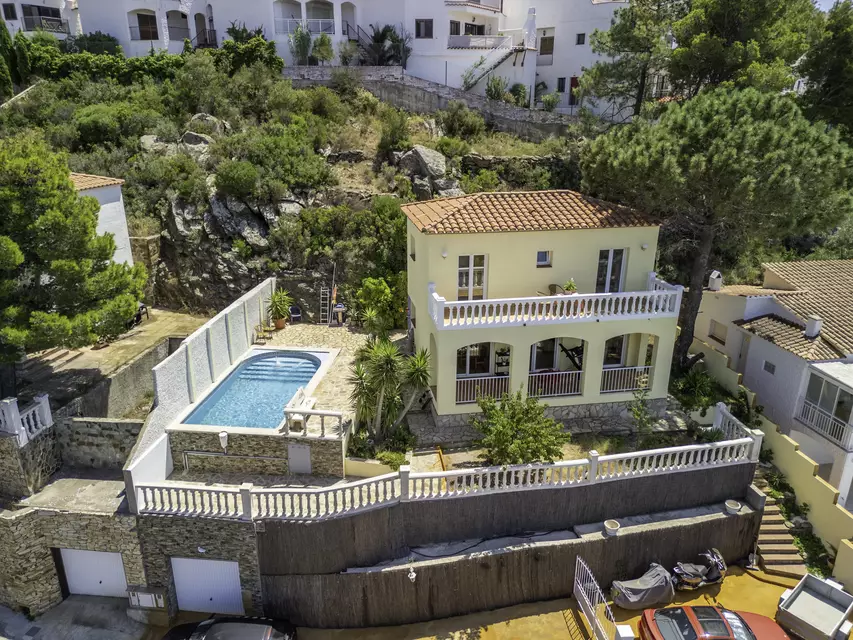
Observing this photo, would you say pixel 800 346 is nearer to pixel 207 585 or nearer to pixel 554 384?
pixel 554 384

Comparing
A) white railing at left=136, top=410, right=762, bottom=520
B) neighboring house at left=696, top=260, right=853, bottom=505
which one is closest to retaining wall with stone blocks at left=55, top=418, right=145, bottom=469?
white railing at left=136, top=410, right=762, bottom=520

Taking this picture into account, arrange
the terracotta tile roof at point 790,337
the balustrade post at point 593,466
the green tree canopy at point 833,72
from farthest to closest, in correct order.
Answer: the green tree canopy at point 833,72 → the terracotta tile roof at point 790,337 → the balustrade post at point 593,466

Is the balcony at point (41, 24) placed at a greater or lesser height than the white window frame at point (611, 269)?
greater

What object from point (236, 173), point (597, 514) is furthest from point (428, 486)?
point (236, 173)

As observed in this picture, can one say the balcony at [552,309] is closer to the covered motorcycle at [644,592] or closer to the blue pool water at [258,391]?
the blue pool water at [258,391]

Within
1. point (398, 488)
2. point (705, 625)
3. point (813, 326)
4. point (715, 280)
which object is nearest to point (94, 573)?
point (398, 488)

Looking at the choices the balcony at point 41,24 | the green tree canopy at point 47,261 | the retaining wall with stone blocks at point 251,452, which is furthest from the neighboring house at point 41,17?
the retaining wall with stone blocks at point 251,452
